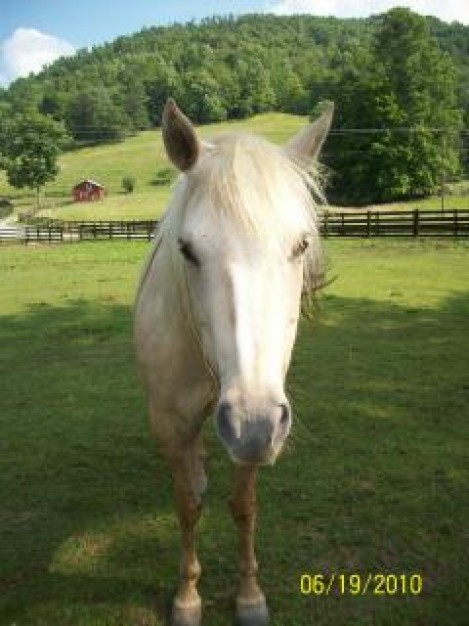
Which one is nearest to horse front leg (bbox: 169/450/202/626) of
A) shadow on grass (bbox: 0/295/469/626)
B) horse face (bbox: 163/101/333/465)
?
shadow on grass (bbox: 0/295/469/626)

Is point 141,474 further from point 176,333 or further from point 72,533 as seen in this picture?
point 176,333

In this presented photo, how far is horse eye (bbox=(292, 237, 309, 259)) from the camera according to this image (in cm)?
219

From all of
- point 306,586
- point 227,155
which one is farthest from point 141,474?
point 227,155

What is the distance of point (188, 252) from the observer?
2203mm

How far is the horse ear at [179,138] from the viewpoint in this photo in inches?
90.8

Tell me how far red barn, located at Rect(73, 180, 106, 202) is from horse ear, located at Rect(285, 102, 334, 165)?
66886 mm

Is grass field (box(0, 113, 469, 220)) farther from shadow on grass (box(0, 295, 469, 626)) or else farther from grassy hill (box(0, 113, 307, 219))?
shadow on grass (box(0, 295, 469, 626))

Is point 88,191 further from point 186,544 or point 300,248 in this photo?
point 300,248

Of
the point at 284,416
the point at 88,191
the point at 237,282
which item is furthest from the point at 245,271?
the point at 88,191

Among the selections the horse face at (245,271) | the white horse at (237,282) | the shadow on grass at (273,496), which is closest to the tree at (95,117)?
the shadow on grass at (273,496)

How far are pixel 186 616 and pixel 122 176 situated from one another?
7332cm

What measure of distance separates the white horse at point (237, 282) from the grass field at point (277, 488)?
0.53 m

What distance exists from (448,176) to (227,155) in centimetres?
5214

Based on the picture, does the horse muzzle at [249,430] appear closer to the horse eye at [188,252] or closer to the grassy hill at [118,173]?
the horse eye at [188,252]
